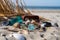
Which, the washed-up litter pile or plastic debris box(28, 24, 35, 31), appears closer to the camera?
plastic debris box(28, 24, 35, 31)

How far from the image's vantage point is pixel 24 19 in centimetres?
560

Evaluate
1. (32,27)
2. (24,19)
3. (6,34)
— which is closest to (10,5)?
(24,19)

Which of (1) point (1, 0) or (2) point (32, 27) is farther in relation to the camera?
(1) point (1, 0)

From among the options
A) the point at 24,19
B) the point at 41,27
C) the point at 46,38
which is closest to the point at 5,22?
the point at 24,19

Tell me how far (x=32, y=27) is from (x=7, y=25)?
2.13 ft

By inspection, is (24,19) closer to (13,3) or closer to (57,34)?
(13,3)

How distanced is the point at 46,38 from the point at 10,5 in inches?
82.4

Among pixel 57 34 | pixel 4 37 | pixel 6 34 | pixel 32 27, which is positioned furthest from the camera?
pixel 32 27

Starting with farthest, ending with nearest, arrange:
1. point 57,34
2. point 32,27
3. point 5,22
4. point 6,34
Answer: point 5,22 < point 32,27 < point 57,34 < point 6,34

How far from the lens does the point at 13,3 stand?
580 centimetres

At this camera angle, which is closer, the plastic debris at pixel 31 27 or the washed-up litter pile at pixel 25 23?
the plastic debris at pixel 31 27

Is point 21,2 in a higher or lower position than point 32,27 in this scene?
higher

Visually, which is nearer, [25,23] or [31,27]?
[31,27]

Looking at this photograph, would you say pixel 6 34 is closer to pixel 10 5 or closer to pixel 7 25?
pixel 7 25
